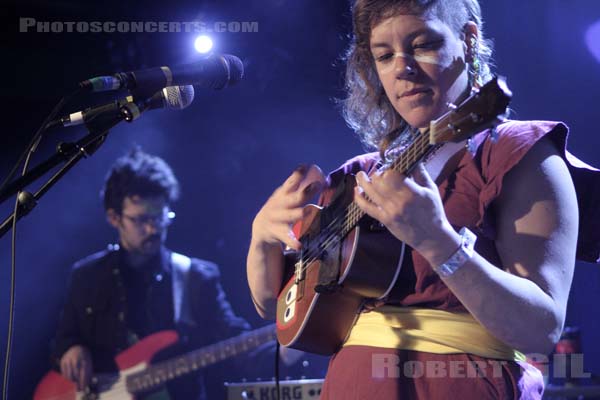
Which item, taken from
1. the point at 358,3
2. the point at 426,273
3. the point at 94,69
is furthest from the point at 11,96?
the point at 426,273

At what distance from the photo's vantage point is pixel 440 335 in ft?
4.33

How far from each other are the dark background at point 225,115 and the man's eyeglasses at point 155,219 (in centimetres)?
6

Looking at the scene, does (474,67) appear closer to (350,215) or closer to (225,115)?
(350,215)

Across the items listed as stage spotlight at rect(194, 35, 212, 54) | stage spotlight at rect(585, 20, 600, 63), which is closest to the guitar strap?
stage spotlight at rect(194, 35, 212, 54)

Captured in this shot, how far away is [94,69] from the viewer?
4.06 metres

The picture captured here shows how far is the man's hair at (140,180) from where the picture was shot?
14.4ft

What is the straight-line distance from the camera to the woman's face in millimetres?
1477

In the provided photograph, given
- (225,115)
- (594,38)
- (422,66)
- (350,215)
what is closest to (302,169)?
(350,215)

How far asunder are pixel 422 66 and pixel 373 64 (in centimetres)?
37

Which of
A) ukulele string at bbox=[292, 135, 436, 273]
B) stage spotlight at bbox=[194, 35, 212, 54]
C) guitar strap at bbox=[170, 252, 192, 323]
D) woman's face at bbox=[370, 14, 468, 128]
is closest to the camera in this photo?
ukulele string at bbox=[292, 135, 436, 273]

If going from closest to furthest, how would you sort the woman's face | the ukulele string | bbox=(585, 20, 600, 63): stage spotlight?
the ukulele string < the woman's face < bbox=(585, 20, 600, 63): stage spotlight

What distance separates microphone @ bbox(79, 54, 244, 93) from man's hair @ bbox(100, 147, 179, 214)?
2648mm

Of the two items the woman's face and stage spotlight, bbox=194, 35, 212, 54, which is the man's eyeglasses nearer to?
stage spotlight, bbox=194, 35, 212, 54

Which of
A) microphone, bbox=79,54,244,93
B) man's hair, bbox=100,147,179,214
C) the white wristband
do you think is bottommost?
the white wristband
